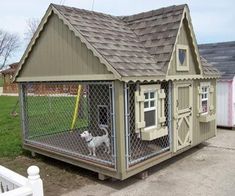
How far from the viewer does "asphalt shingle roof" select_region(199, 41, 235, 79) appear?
12.4m

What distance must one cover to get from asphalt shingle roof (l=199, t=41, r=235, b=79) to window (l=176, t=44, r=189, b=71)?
4.83 metres

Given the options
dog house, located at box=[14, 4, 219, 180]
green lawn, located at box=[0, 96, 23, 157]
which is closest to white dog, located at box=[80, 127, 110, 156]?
dog house, located at box=[14, 4, 219, 180]

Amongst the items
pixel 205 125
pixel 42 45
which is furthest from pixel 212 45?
pixel 42 45

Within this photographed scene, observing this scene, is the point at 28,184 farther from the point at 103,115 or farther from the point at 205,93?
the point at 205,93

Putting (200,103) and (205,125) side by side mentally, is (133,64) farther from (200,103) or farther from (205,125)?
(205,125)

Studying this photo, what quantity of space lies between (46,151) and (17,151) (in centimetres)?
161

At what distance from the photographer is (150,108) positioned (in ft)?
21.9

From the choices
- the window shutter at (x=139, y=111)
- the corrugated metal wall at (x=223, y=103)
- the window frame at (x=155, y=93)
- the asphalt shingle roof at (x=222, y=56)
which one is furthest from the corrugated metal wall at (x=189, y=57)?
the asphalt shingle roof at (x=222, y=56)

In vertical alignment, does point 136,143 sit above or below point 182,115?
below

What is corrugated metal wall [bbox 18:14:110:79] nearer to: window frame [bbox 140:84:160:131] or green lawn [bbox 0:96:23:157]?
window frame [bbox 140:84:160:131]

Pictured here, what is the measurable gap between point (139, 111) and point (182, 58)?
237cm

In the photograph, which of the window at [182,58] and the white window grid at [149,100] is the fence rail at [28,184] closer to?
the white window grid at [149,100]

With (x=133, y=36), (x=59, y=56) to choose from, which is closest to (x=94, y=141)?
(x=59, y=56)

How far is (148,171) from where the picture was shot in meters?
6.97
